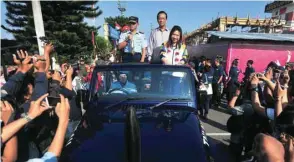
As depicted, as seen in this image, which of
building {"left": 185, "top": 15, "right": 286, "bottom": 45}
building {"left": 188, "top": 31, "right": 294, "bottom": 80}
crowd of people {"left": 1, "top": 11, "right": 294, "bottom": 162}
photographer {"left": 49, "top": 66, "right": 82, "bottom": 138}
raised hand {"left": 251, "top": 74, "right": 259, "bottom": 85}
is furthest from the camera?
building {"left": 185, "top": 15, "right": 286, "bottom": 45}

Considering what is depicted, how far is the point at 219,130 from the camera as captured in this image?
762 cm

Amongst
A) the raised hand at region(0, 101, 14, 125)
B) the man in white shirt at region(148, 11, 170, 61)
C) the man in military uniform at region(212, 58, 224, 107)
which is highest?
the man in white shirt at region(148, 11, 170, 61)

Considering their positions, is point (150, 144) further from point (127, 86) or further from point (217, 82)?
point (217, 82)

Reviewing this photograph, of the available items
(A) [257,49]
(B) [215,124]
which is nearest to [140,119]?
(B) [215,124]

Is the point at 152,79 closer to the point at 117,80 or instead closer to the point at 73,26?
the point at 117,80

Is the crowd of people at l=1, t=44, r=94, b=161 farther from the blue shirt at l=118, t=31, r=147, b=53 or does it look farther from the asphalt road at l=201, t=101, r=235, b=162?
the asphalt road at l=201, t=101, r=235, b=162

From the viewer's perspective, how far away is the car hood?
272 cm

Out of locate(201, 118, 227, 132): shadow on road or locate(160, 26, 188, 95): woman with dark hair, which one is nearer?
locate(160, 26, 188, 95): woman with dark hair

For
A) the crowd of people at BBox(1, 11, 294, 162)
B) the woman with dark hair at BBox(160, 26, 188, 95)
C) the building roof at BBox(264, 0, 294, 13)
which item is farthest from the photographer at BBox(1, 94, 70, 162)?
the building roof at BBox(264, 0, 294, 13)

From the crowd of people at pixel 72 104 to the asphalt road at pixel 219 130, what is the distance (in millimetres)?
669

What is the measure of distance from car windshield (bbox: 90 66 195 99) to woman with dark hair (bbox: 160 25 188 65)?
1.05 m

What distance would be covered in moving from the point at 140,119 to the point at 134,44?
117 inches

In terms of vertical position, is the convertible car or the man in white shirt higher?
the man in white shirt

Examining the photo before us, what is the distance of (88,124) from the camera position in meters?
3.50
